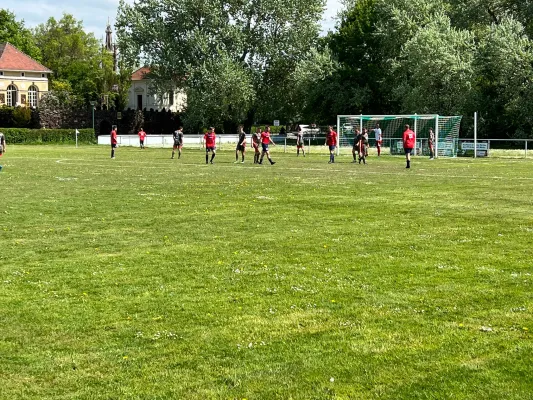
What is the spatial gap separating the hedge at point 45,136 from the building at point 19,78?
2830 cm

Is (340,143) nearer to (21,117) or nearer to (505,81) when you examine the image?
(505,81)

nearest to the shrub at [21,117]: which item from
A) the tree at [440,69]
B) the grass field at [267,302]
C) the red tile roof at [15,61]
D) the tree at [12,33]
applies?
the red tile roof at [15,61]

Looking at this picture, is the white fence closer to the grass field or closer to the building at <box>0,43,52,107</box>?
the building at <box>0,43,52,107</box>

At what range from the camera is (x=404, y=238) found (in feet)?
39.9

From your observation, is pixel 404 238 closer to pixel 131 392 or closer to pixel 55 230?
pixel 55 230

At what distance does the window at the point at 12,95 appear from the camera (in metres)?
103

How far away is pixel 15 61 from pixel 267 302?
101 meters

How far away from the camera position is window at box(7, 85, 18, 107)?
102881 mm

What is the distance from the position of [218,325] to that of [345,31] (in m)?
65.3

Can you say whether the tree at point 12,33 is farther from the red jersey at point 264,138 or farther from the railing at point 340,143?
the red jersey at point 264,138

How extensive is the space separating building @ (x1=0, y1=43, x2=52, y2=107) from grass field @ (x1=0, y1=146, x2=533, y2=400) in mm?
90463

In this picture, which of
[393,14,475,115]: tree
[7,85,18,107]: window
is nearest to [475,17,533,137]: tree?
[393,14,475,115]: tree

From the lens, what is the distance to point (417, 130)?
5231 centimetres

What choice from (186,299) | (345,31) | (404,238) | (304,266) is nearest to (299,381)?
(186,299)
